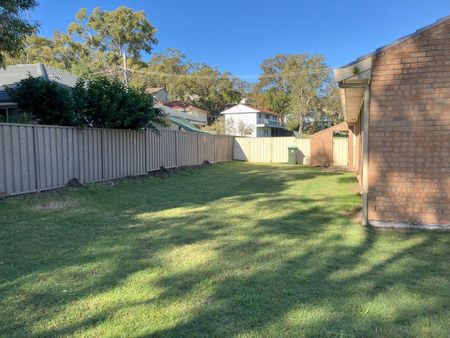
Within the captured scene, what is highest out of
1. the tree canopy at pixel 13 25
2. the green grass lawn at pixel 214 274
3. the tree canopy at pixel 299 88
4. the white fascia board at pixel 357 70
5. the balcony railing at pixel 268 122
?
the tree canopy at pixel 299 88

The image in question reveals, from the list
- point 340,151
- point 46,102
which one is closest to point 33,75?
point 46,102

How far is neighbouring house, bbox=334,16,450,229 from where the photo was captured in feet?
19.0

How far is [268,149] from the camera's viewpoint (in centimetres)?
2470

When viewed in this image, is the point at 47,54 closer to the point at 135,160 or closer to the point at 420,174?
the point at 135,160

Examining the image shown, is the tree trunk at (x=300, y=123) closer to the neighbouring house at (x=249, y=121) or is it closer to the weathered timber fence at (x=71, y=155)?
the neighbouring house at (x=249, y=121)

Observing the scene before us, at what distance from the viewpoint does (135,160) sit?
41.4 ft

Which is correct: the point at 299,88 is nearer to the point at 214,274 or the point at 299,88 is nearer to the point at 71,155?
the point at 71,155

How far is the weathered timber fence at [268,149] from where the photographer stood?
23.2 m

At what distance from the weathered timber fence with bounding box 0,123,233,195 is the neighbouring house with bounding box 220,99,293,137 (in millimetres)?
28895

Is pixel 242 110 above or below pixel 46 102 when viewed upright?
above

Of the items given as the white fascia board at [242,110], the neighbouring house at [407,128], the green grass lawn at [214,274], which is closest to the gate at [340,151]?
the green grass lawn at [214,274]

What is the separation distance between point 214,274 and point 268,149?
69.3 ft

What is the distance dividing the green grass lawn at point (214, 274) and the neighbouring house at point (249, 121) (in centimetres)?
3719

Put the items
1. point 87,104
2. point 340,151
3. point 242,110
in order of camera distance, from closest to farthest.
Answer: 1. point 87,104
2. point 340,151
3. point 242,110
